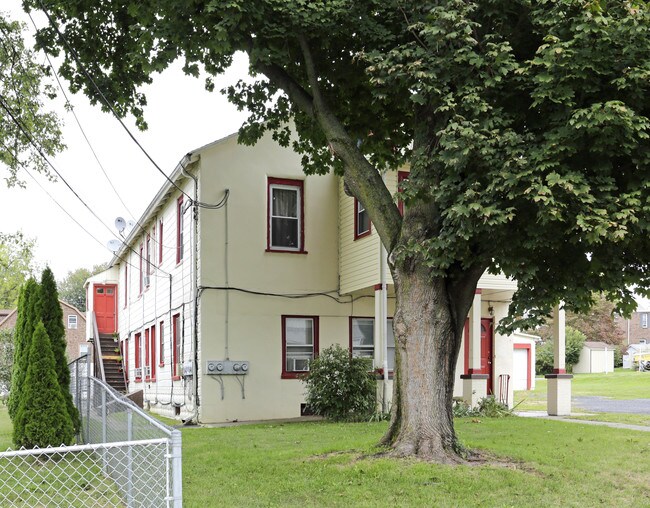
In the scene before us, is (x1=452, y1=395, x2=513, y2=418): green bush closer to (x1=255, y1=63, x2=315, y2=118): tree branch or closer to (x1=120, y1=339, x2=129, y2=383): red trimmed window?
(x1=255, y1=63, x2=315, y2=118): tree branch

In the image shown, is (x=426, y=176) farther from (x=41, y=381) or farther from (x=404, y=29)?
(x=41, y=381)

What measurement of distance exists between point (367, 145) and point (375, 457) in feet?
17.8

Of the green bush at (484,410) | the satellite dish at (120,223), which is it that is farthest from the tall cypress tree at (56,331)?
the satellite dish at (120,223)

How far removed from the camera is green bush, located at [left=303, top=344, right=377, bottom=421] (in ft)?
53.5

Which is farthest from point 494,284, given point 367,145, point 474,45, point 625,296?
point 474,45

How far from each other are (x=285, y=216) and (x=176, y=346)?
186 inches

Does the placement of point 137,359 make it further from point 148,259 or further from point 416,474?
point 416,474

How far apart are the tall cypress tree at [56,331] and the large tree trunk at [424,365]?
16.3 feet

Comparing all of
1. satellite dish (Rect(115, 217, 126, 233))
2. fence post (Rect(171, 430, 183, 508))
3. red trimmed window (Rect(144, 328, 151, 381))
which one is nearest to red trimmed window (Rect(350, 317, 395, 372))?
red trimmed window (Rect(144, 328, 151, 381))

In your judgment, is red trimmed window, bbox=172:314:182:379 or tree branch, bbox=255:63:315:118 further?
red trimmed window, bbox=172:314:182:379

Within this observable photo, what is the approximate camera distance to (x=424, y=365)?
31.1ft

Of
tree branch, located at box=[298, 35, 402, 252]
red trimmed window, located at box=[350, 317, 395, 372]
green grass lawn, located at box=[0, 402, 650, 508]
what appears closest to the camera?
green grass lawn, located at box=[0, 402, 650, 508]

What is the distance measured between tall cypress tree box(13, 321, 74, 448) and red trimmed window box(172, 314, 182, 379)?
8961 mm

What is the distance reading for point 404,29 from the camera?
929 centimetres
